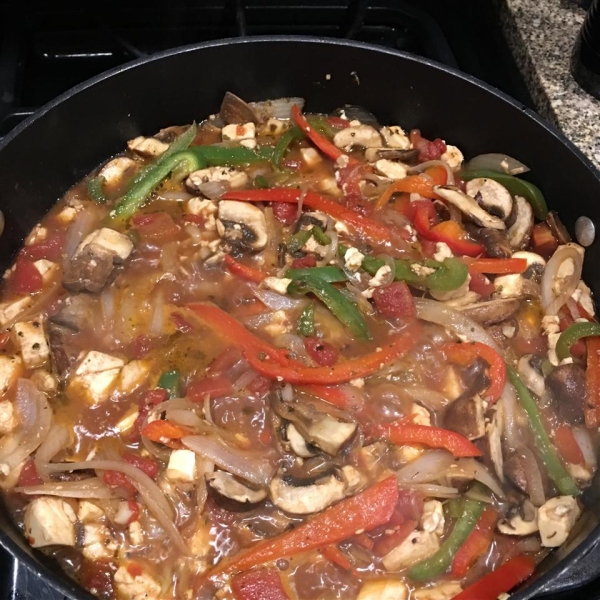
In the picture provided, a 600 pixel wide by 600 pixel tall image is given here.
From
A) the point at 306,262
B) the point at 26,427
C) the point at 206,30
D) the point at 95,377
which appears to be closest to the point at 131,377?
the point at 95,377

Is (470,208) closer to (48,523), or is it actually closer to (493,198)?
(493,198)

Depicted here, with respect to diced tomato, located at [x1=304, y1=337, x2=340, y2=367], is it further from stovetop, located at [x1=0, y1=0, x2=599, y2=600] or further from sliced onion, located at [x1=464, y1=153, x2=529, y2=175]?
stovetop, located at [x1=0, y1=0, x2=599, y2=600]

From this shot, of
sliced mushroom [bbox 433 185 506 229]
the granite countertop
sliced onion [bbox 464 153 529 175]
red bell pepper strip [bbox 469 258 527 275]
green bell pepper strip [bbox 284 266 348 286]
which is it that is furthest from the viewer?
the granite countertop

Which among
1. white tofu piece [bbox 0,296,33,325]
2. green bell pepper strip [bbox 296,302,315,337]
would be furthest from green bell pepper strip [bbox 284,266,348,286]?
white tofu piece [bbox 0,296,33,325]

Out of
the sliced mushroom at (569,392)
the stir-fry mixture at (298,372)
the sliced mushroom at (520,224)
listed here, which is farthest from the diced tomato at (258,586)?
the sliced mushroom at (520,224)

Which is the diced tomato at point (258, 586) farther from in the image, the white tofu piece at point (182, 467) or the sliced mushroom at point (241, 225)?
the sliced mushroom at point (241, 225)

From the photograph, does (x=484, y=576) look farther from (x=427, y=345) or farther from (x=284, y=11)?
(x=284, y=11)
